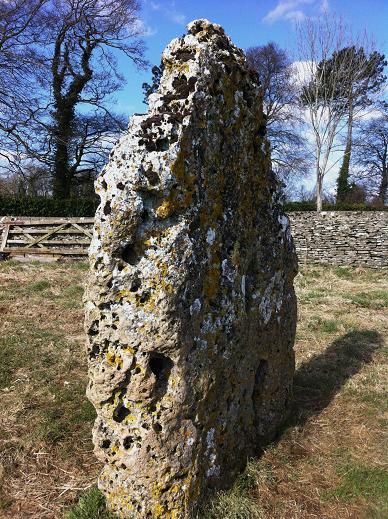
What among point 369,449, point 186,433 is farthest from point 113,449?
point 369,449

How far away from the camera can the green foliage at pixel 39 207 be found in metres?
20.9

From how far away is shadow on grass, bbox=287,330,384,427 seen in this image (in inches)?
204

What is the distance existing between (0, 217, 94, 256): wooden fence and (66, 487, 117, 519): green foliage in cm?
1310

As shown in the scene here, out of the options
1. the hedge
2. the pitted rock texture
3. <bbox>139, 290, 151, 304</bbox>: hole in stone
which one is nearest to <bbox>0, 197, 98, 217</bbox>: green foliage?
the hedge

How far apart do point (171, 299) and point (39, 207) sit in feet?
63.9

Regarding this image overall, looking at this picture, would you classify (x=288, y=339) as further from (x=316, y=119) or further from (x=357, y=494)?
(x=316, y=119)

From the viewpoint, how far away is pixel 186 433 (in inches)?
128

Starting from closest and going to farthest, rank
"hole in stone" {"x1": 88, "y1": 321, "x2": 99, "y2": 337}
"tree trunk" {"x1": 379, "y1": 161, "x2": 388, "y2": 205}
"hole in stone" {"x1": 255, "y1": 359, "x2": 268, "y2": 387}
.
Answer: "hole in stone" {"x1": 88, "y1": 321, "x2": 99, "y2": 337}, "hole in stone" {"x1": 255, "y1": 359, "x2": 268, "y2": 387}, "tree trunk" {"x1": 379, "y1": 161, "x2": 388, "y2": 205}

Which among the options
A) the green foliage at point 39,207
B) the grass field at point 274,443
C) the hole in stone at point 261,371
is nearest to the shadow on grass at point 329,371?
the grass field at point 274,443

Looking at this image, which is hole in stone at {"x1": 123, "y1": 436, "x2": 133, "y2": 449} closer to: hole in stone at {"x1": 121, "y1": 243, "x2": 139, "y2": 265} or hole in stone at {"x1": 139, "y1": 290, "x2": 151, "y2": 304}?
hole in stone at {"x1": 139, "y1": 290, "x2": 151, "y2": 304}

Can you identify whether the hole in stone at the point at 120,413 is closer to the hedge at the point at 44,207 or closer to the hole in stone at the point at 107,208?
the hole in stone at the point at 107,208

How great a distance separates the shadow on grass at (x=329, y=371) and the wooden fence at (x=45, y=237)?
35.6 feet

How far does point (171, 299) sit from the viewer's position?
311 cm

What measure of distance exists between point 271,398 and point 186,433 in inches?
59.9
